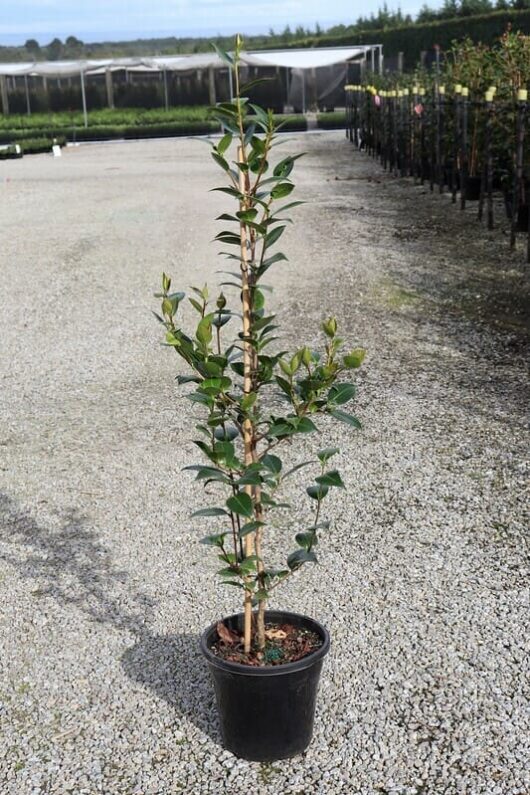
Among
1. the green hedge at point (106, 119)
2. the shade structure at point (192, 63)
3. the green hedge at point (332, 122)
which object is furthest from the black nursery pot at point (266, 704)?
the green hedge at point (106, 119)

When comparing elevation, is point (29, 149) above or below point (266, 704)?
below

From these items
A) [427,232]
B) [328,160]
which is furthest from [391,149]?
[427,232]

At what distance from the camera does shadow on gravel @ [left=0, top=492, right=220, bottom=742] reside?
3.07m

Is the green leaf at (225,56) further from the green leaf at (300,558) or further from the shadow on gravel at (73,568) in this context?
the shadow on gravel at (73,568)

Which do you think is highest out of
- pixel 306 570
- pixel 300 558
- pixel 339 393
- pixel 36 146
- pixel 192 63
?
pixel 192 63

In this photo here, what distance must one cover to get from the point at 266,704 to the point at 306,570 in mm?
1167

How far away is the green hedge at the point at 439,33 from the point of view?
111 feet

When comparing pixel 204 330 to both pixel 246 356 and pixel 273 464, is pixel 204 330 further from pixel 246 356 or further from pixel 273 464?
pixel 273 464

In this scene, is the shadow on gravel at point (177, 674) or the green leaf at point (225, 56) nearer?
the green leaf at point (225, 56)

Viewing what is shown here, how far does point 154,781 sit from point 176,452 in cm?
243

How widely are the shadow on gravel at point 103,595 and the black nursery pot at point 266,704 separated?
149 millimetres

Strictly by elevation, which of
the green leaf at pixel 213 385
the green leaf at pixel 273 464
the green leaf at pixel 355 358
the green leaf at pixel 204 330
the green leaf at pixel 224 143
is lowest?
the green leaf at pixel 273 464

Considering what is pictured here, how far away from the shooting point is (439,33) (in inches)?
1485

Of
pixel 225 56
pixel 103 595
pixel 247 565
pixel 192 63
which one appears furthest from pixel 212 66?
pixel 247 565
